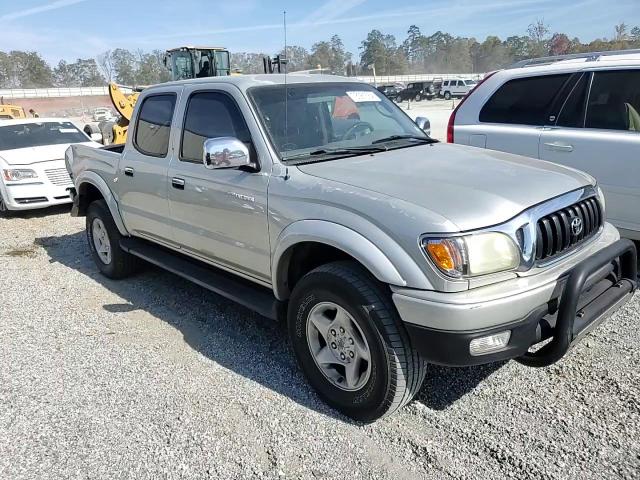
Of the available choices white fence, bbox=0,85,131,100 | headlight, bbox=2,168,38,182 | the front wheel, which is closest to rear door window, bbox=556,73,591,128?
headlight, bbox=2,168,38,182

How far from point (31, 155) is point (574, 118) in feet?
27.1

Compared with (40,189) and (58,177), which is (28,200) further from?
(58,177)

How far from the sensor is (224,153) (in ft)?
10.5

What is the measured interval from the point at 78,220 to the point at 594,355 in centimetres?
776

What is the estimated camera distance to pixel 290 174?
3.20 m

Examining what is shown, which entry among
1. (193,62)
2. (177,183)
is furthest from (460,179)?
(193,62)

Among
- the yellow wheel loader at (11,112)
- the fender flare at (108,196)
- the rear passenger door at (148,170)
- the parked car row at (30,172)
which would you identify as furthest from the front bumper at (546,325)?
the yellow wheel loader at (11,112)

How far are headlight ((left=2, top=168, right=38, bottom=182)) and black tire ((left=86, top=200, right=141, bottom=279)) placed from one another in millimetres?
3703

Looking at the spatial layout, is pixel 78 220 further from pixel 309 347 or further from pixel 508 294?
pixel 508 294

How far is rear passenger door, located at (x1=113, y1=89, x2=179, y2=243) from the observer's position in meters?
4.34

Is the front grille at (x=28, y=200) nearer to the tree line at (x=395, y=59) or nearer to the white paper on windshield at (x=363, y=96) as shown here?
the white paper on windshield at (x=363, y=96)

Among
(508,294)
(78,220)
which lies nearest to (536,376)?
(508,294)

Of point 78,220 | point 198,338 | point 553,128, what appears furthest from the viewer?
point 78,220

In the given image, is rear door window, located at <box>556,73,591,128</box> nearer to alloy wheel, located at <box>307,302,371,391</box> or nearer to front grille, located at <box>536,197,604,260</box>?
front grille, located at <box>536,197,604,260</box>
